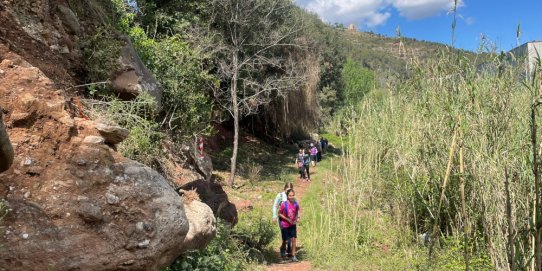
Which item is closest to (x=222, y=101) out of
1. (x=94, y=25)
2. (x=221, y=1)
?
(x=221, y=1)

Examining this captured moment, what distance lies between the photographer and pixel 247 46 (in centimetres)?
1566

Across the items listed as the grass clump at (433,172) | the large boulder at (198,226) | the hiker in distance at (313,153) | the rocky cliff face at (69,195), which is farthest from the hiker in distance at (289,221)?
the hiker in distance at (313,153)

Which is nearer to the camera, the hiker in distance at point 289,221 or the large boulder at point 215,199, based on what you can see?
the large boulder at point 215,199

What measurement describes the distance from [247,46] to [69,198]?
12894 mm

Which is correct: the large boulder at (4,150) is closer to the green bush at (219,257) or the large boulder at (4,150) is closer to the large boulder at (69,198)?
the large boulder at (69,198)

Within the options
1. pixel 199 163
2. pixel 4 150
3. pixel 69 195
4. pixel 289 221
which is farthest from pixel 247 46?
pixel 4 150

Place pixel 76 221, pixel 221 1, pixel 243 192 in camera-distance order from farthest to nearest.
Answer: pixel 221 1 → pixel 243 192 → pixel 76 221

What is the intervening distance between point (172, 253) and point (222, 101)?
13.0 m

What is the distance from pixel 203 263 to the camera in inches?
194

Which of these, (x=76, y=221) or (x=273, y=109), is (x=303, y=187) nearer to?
(x=273, y=109)

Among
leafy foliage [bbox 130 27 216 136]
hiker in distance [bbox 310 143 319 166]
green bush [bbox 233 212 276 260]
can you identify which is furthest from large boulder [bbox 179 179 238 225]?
hiker in distance [bbox 310 143 319 166]

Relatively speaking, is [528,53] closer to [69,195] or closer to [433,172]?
[69,195]

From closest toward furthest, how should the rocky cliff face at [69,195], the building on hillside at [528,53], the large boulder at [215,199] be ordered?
the building on hillside at [528,53] < the rocky cliff face at [69,195] < the large boulder at [215,199]

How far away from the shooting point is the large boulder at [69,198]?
3076mm
